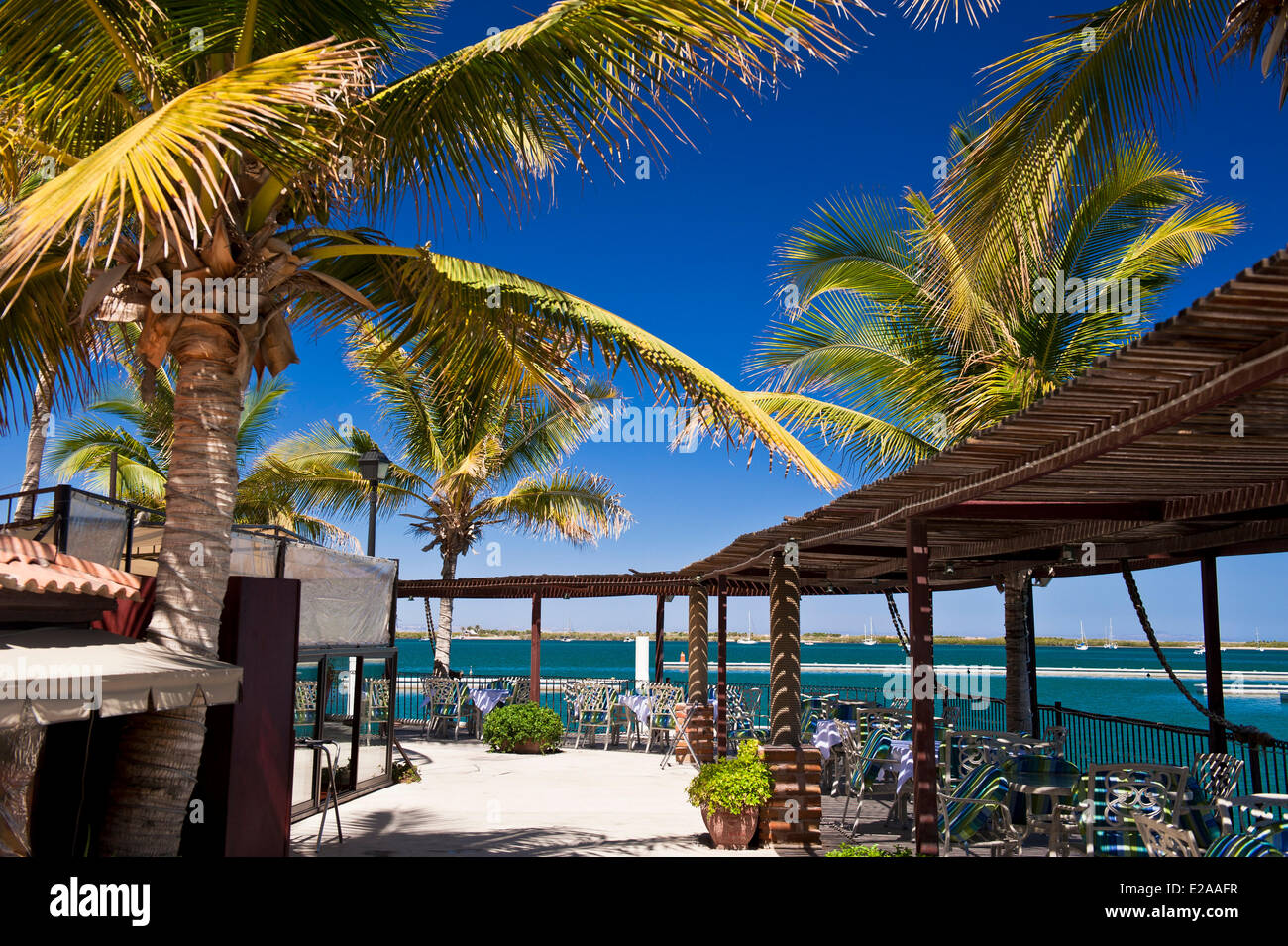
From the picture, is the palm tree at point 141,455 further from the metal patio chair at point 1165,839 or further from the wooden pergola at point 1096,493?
the metal patio chair at point 1165,839

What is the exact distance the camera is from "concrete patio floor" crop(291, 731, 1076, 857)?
29.2 ft

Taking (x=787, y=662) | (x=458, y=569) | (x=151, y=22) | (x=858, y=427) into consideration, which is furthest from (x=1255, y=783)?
(x=458, y=569)

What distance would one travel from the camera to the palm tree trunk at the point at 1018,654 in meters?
13.3

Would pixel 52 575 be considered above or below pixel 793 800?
above

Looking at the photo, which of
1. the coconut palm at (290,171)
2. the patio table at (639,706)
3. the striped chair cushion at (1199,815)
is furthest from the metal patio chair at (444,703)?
the striped chair cushion at (1199,815)

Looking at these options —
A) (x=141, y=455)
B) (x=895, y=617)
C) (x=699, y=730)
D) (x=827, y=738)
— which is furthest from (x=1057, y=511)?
(x=141, y=455)

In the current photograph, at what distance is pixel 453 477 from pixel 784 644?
11.9m

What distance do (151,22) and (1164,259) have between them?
1144 centimetres

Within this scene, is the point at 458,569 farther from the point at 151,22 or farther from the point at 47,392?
the point at 151,22

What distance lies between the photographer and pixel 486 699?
60.2 feet

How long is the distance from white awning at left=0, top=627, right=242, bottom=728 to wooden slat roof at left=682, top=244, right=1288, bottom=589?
13.4 ft

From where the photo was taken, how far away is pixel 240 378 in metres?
6.51

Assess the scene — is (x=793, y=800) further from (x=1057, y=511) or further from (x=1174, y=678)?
(x=1057, y=511)

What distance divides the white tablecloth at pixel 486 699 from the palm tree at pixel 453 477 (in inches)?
106
